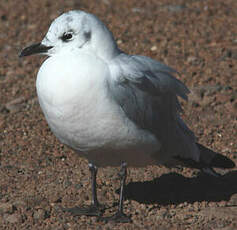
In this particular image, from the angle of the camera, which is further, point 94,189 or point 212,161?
point 212,161

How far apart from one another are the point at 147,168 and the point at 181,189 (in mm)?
443

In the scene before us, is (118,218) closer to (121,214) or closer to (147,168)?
(121,214)

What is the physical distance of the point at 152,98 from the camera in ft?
16.0

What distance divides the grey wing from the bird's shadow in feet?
1.19

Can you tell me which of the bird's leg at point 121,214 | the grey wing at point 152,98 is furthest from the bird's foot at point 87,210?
the grey wing at point 152,98

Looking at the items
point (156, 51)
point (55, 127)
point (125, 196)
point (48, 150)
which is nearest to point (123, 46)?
point (156, 51)

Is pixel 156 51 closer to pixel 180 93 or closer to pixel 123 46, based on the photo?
pixel 123 46

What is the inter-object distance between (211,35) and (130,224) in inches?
173

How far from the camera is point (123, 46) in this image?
332 inches

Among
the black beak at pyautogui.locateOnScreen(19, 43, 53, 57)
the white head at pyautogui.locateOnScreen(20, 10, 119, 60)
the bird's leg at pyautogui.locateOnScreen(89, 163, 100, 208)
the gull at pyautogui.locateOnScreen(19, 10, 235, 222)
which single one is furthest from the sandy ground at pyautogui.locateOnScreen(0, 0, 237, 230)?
the white head at pyautogui.locateOnScreen(20, 10, 119, 60)

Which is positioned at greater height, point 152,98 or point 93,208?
point 152,98

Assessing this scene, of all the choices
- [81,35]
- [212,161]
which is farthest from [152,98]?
[212,161]

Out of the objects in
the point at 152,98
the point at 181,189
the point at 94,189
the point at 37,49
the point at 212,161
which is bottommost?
the point at 181,189

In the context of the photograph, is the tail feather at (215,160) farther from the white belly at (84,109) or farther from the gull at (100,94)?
the white belly at (84,109)
